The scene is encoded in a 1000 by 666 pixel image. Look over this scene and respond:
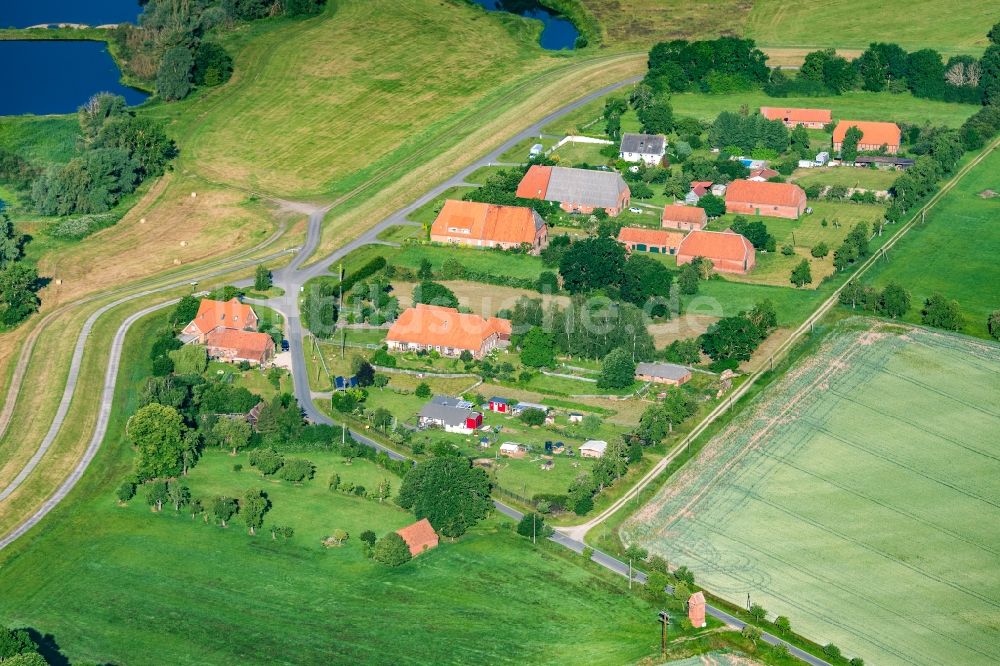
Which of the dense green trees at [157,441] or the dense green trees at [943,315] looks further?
the dense green trees at [943,315]

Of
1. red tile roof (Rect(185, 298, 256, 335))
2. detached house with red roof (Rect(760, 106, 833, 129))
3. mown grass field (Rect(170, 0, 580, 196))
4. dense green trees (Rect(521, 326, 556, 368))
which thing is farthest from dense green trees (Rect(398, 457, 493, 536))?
detached house with red roof (Rect(760, 106, 833, 129))

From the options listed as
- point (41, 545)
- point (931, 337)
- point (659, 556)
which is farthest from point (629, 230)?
point (41, 545)

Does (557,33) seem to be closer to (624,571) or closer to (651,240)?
(651,240)

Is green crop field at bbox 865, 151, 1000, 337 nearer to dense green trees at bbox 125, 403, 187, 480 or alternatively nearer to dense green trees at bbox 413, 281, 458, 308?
dense green trees at bbox 413, 281, 458, 308

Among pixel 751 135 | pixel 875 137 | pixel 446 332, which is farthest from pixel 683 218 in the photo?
pixel 446 332

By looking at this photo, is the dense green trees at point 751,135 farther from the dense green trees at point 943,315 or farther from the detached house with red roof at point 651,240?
the dense green trees at point 943,315

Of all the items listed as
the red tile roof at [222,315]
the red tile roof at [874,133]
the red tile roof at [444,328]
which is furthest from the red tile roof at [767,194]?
the red tile roof at [222,315]
